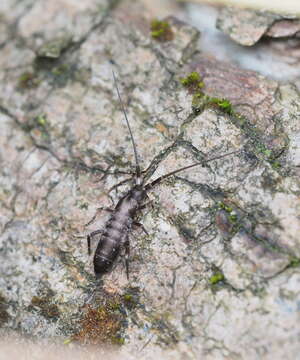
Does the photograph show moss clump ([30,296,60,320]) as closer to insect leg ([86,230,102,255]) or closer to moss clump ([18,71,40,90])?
insect leg ([86,230,102,255])

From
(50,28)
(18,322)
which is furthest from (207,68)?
(18,322)

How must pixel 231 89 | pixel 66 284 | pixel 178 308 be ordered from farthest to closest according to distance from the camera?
pixel 231 89, pixel 66 284, pixel 178 308

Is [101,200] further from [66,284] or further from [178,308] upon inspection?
[178,308]

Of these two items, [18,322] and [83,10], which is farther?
[83,10]

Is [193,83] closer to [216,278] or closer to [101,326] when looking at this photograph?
[216,278]

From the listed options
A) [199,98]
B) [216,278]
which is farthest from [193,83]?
[216,278]

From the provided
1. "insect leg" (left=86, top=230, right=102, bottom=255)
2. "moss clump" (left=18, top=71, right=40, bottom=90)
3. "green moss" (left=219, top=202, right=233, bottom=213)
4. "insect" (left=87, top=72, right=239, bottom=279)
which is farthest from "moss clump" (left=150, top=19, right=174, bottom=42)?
"insect leg" (left=86, top=230, right=102, bottom=255)
